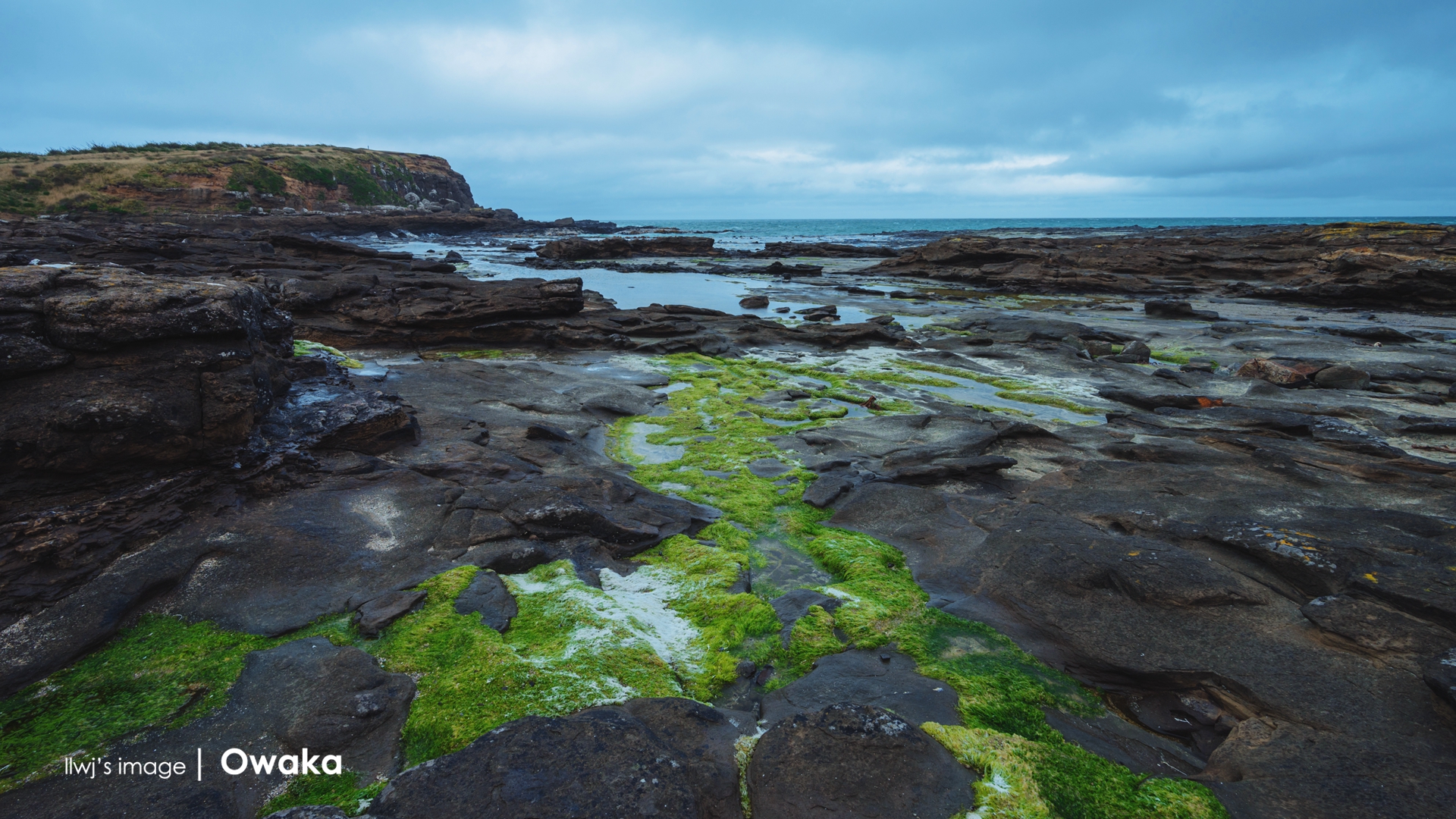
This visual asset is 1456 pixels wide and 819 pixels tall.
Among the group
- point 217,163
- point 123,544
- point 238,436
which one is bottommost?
point 123,544

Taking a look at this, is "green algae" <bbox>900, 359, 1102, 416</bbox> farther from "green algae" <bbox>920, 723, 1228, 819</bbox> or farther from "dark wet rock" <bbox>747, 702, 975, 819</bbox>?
"dark wet rock" <bbox>747, 702, 975, 819</bbox>

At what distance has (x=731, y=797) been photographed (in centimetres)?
364

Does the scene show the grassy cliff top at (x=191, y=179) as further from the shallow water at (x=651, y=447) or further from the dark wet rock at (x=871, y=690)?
the dark wet rock at (x=871, y=690)

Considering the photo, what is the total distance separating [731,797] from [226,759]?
10.1ft

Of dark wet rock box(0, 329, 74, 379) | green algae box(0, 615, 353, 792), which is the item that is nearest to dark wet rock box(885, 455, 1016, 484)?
green algae box(0, 615, 353, 792)

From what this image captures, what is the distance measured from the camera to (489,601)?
5.68m

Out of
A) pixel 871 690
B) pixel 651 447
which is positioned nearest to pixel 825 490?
pixel 651 447

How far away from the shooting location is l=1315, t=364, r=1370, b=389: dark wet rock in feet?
44.7

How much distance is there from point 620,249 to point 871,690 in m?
51.4

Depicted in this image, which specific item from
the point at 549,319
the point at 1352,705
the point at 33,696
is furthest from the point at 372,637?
the point at 549,319

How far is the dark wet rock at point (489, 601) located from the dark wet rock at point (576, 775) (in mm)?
1704

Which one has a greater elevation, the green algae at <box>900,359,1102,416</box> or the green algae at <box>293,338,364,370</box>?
the green algae at <box>293,338,364,370</box>

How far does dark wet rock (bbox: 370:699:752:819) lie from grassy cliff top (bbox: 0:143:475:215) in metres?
67.9

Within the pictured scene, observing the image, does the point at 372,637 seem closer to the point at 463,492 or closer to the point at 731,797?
the point at 463,492
